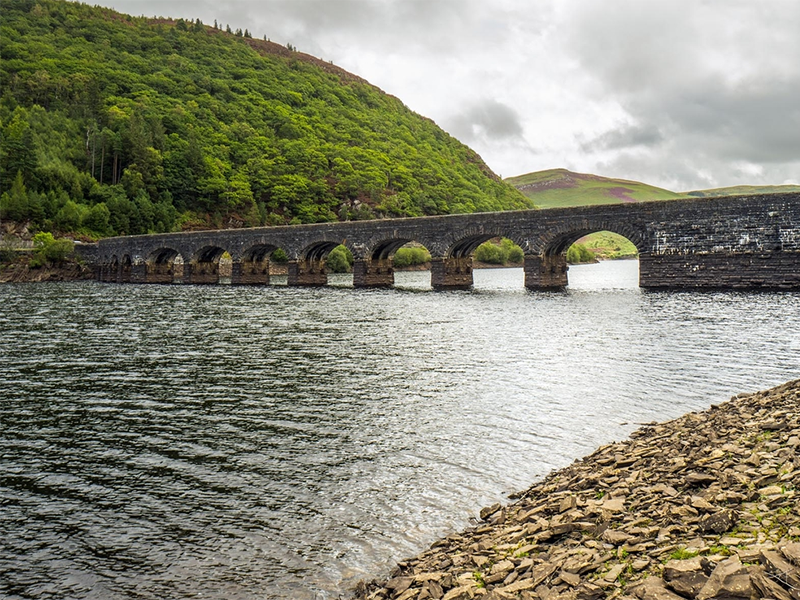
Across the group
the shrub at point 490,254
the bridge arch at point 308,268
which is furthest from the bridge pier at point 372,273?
the shrub at point 490,254

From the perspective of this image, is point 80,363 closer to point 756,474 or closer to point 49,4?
point 756,474

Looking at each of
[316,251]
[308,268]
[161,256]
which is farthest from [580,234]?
[161,256]

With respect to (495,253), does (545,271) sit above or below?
below

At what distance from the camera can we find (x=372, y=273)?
193ft

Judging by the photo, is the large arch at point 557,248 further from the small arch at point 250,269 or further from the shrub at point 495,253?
the shrub at point 495,253

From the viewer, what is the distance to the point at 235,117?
13750 centimetres

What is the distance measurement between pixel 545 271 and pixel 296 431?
41587 mm

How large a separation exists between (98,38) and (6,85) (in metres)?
40.5

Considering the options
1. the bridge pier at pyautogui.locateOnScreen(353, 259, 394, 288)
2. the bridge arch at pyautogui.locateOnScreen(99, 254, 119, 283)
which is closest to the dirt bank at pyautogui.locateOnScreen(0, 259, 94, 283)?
the bridge arch at pyautogui.locateOnScreen(99, 254, 119, 283)

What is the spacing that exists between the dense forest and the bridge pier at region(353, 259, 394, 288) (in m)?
56.0

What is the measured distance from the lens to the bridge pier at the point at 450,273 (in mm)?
53594

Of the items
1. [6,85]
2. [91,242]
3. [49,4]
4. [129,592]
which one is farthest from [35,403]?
[49,4]

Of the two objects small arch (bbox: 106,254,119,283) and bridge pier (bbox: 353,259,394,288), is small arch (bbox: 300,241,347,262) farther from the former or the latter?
small arch (bbox: 106,254,119,283)

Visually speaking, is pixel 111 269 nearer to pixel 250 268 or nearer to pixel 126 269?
pixel 126 269
